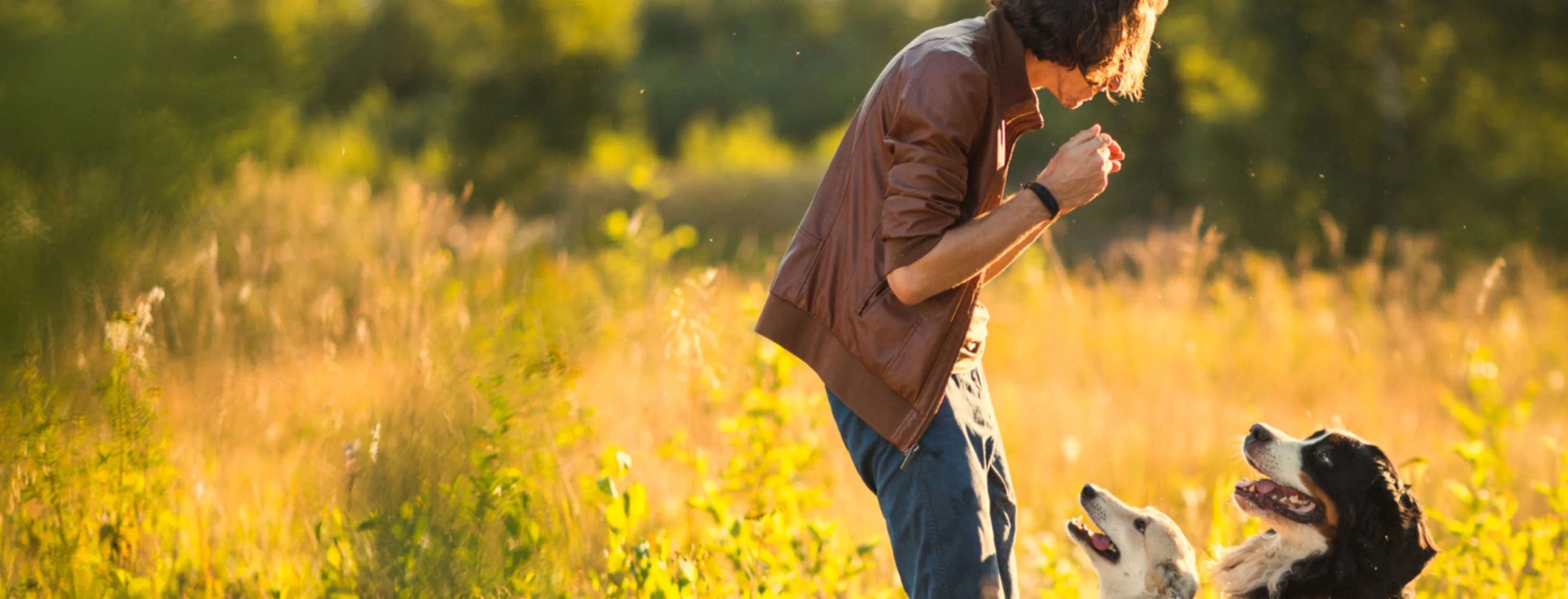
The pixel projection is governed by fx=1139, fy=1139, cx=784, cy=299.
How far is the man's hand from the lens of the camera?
2107 millimetres

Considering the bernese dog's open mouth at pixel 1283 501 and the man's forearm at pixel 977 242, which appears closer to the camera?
the man's forearm at pixel 977 242

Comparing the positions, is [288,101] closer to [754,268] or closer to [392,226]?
[392,226]

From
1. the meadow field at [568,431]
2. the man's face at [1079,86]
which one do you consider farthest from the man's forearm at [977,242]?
the meadow field at [568,431]

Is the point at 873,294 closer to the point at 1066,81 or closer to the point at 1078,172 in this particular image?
the point at 1078,172

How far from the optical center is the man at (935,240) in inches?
83.1

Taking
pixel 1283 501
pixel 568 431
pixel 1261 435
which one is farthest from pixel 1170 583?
pixel 568 431

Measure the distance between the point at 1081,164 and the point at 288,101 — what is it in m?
3.93

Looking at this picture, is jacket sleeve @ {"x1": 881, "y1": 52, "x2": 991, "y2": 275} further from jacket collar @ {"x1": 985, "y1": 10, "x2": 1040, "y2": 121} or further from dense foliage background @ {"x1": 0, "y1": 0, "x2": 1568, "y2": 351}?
dense foliage background @ {"x1": 0, "y1": 0, "x2": 1568, "y2": 351}

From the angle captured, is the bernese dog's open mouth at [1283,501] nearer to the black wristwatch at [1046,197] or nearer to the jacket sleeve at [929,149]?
the black wristwatch at [1046,197]

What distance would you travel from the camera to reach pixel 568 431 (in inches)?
136

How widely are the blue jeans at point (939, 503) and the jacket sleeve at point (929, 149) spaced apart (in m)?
0.37

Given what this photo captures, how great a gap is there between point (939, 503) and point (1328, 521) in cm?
117

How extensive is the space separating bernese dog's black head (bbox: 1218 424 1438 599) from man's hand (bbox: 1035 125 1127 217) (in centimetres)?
113

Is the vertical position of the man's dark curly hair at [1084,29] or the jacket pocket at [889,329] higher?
the man's dark curly hair at [1084,29]
